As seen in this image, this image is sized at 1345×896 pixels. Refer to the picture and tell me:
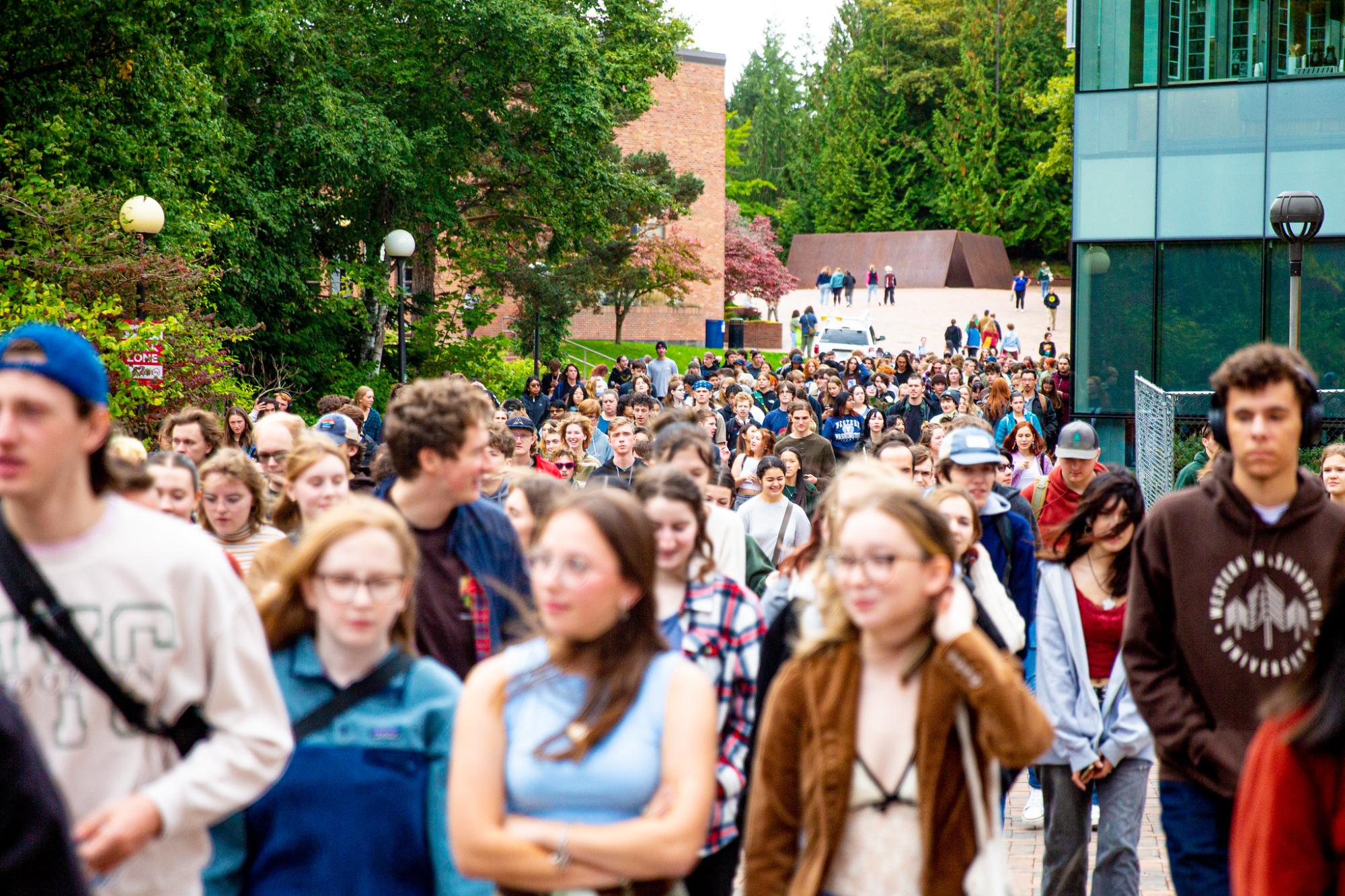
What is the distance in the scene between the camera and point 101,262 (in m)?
17.4

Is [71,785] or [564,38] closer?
[71,785]

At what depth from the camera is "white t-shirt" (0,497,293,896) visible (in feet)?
10.0

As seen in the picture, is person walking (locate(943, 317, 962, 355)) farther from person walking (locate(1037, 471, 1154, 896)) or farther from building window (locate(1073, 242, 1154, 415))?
person walking (locate(1037, 471, 1154, 896))

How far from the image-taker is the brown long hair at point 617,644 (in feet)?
11.0

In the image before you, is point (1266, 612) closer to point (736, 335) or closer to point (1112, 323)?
point (1112, 323)

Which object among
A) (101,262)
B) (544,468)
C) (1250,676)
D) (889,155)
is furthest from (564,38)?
(889,155)

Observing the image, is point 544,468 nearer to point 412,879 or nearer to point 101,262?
point 412,879

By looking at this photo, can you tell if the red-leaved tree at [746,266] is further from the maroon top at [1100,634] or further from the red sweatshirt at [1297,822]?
the red sweatshirt at [1297,822]

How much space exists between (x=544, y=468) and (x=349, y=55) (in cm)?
1956

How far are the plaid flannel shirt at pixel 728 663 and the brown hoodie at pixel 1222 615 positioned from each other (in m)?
1.16

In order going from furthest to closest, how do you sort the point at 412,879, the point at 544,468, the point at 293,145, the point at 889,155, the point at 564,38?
the point at 889,155 → the point at 564,38 → the point at 293,145 → the point at 544,468 → the point at 412,879

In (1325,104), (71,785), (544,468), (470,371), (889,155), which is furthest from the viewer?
(889,155)

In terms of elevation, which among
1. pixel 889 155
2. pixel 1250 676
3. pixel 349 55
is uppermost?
pixel 889 155

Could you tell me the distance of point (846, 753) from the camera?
3.40 metres
